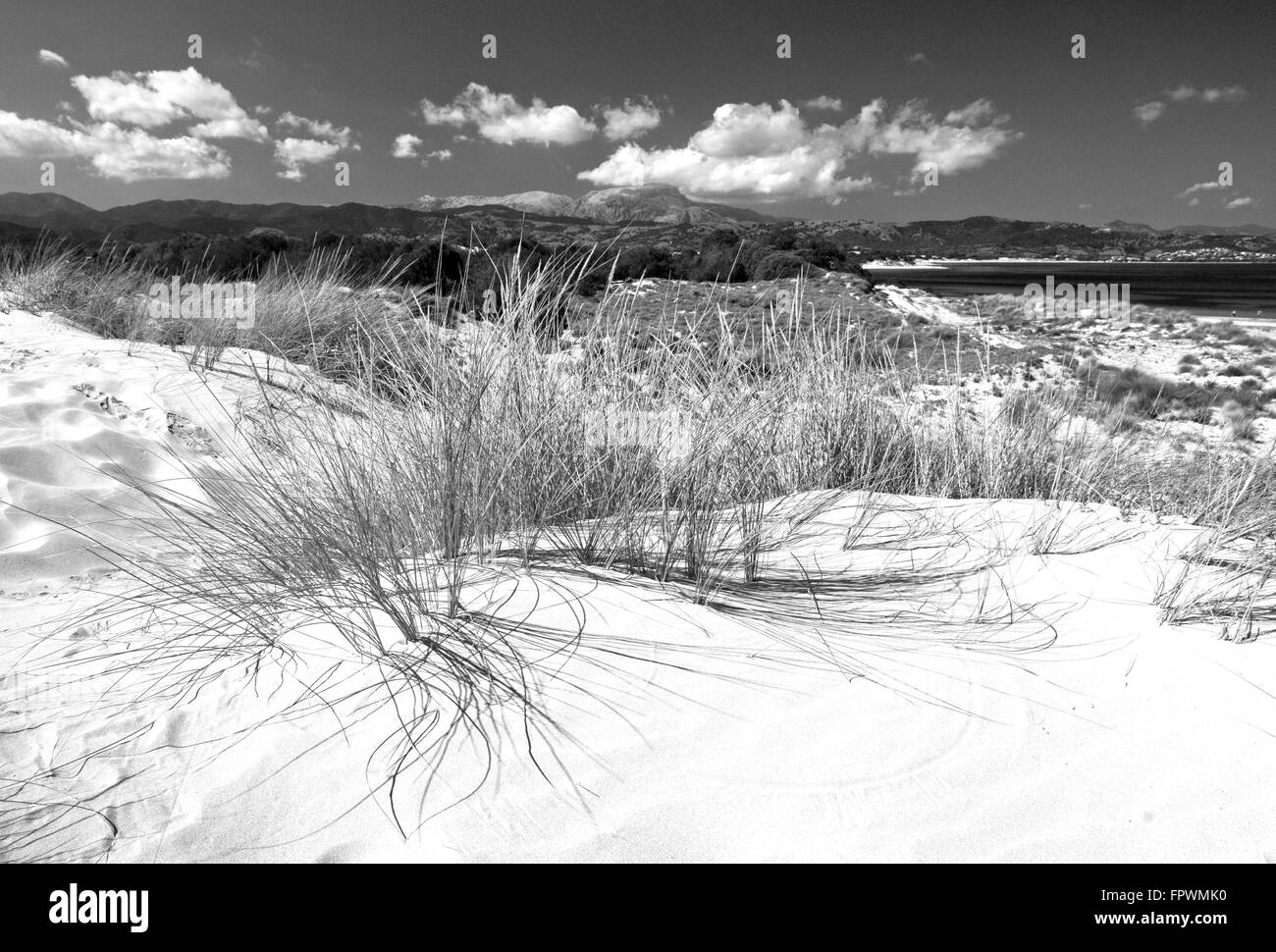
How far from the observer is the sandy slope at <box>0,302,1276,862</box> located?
1.06 metres

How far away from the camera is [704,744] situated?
1.24 meters

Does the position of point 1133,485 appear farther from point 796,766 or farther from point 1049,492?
point 796,766

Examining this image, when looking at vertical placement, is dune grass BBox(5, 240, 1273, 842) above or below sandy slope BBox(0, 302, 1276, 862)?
above

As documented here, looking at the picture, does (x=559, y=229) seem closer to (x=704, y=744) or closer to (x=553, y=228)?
(x=553, y=228)

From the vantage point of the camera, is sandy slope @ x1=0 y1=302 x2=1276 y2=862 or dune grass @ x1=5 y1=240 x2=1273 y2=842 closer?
sandy slope @ x1=0 y1=302 x2=1276 y2=862

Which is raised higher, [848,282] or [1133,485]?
[848,282]

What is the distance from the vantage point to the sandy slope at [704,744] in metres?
1.06

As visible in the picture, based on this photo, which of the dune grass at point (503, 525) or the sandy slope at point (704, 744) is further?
the dune grass at point (503, 525)

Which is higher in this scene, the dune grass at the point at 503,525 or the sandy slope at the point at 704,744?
the dune grass at the point at 503,525
